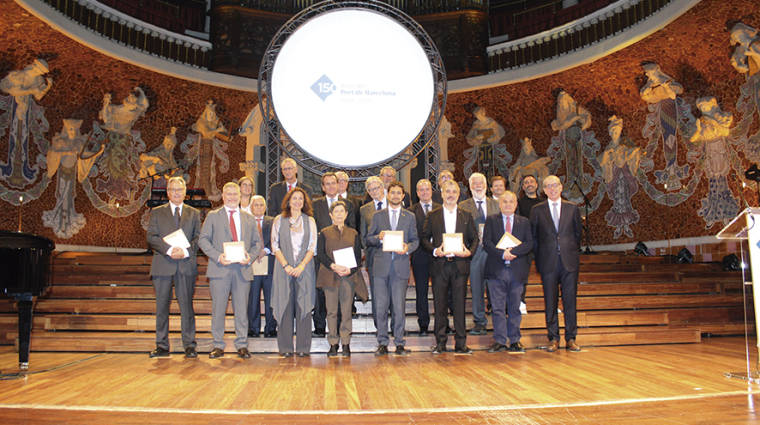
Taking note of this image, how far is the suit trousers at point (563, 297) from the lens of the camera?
5566 millimetres

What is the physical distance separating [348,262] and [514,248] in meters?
1.58

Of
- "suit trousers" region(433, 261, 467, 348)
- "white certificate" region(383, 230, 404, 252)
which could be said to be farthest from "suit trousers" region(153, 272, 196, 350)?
"suit trousers" region(433, 261, 467, 348)

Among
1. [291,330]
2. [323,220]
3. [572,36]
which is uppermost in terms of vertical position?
[572,36]

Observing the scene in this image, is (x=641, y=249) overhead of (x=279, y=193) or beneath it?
beneath

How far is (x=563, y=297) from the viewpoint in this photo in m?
5.62

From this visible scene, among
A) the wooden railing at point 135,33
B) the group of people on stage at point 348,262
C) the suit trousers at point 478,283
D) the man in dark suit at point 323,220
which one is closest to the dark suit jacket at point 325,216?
the man in dark suit at point 323,220

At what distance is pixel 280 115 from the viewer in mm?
7535

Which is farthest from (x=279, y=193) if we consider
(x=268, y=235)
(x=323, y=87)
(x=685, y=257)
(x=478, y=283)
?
(x=685, y=257)

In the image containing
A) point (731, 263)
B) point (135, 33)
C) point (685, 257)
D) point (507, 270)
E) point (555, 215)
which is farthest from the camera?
point (135, 33)

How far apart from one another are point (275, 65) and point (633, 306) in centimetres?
537

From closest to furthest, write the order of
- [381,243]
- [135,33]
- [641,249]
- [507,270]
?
[381,243] < [507,270] < [641,249] < [135,33]

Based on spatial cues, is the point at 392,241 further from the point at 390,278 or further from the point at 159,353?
the point at 159,353

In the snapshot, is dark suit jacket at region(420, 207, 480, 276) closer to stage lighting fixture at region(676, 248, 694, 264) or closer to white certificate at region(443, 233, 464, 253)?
white certificate at region(443, 233, 464, 253)

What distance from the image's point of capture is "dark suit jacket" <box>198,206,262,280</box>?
17.6ft
